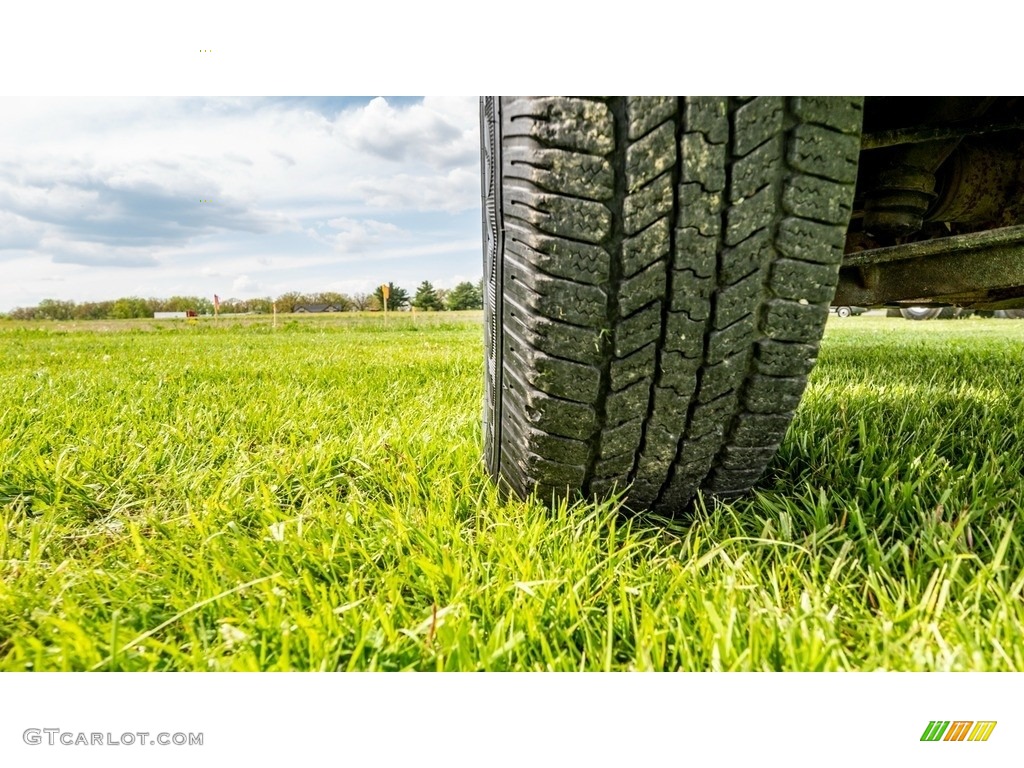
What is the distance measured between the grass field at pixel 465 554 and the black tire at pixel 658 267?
0.21 m

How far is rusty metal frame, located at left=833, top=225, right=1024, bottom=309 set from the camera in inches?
49.6

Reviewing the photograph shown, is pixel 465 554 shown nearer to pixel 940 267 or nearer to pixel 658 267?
pixel 658 267

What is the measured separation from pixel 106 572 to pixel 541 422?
2.50ft

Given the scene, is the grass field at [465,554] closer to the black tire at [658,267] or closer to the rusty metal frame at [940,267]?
the black tire at [658,267]

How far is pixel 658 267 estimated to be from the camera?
85 centimetres

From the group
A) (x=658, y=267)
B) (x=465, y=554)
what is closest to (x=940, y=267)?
(x=658, y=267)

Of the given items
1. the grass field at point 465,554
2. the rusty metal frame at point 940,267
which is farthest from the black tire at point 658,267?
the rusty metal frame at point 940,267

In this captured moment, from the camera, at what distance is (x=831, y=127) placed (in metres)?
0.81

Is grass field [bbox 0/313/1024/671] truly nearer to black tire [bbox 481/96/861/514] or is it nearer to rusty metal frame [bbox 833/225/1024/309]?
black tire [bbox 481/96/861/514]
